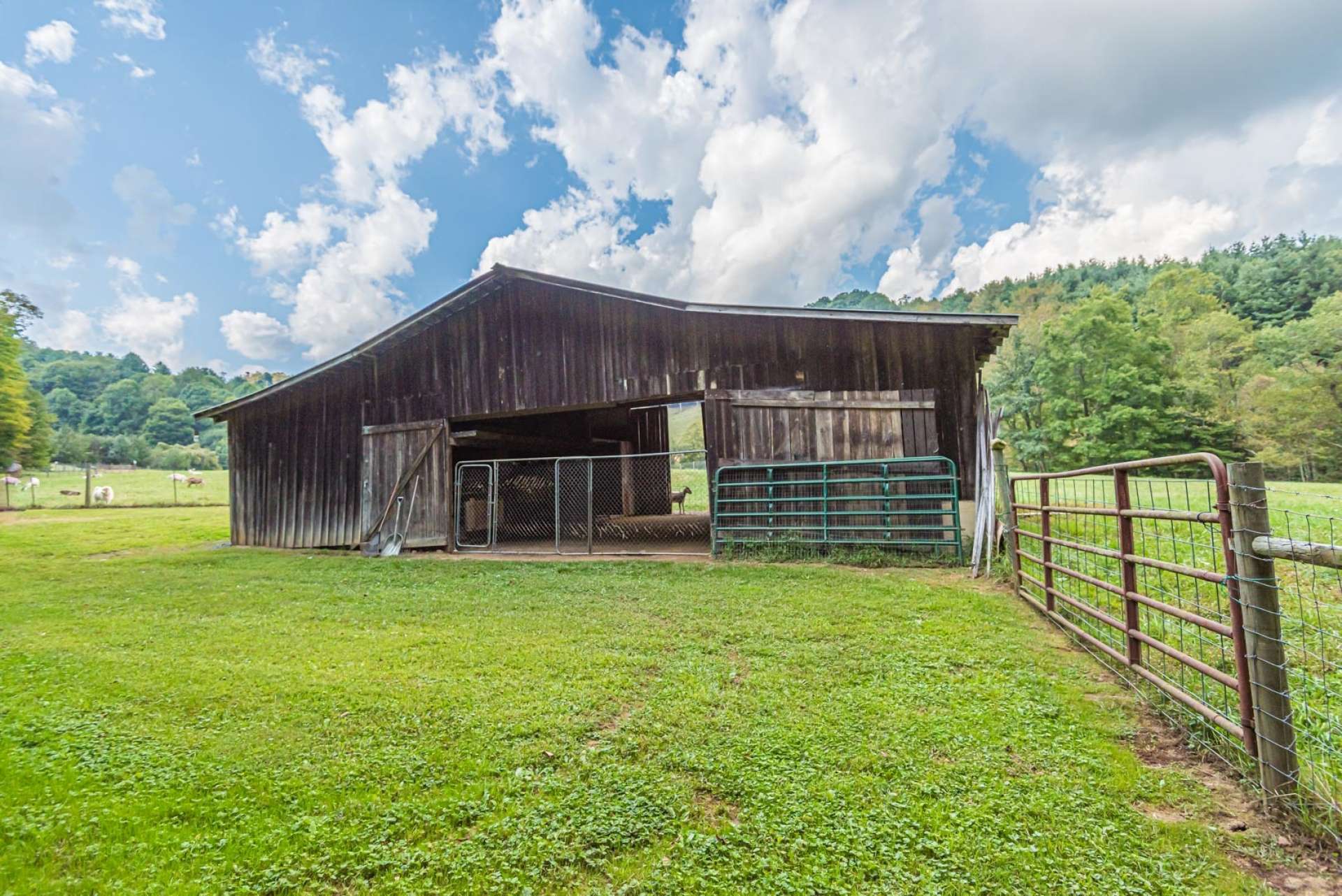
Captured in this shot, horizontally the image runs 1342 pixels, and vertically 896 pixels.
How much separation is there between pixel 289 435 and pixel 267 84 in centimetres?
1136

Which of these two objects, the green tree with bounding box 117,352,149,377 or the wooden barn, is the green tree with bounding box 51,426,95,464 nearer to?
the green tree with bounding box 117,352,149,377

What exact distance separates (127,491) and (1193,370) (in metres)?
55.3

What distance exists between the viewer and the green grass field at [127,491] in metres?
20.8

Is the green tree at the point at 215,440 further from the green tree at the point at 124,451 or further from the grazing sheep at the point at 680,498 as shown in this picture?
the grazing sheep at the point at 680,498

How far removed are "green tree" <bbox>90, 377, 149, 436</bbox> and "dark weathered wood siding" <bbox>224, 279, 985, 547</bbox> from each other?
68.3 m

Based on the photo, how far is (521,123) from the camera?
17594 millimetres

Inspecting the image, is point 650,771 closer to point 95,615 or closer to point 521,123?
point 95,615

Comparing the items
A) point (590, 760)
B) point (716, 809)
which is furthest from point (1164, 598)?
point (590, 760)

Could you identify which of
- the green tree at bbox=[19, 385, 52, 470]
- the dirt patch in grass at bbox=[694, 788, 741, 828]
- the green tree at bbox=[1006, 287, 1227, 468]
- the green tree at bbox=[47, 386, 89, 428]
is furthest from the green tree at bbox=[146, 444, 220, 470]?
the green tree at bbox=[1006, 287, 1227, 468]

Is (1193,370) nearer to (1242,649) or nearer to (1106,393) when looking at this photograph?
(1106,393)

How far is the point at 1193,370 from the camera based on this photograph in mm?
30578

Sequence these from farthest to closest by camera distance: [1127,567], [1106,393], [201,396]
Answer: [201,396] → [1106,393] → [1127,567]

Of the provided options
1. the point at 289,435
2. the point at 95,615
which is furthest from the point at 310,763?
the point at 289,435

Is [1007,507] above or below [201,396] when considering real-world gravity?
below
